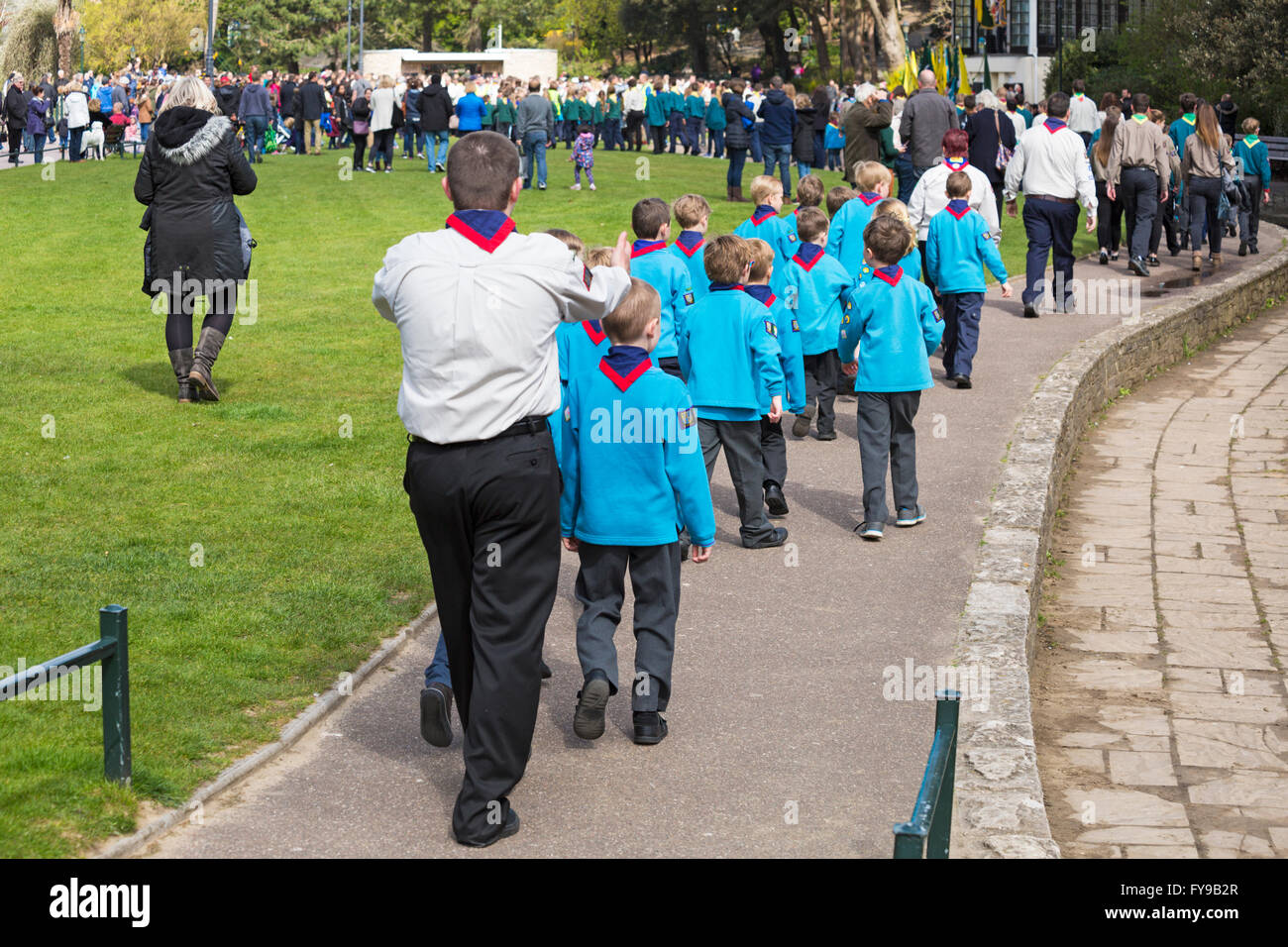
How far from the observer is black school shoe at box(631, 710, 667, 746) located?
203 inches

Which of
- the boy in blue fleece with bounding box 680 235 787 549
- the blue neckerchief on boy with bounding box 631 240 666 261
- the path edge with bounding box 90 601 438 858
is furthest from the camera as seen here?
the blue neckerchief on boy with bounding box 631 240 666 261

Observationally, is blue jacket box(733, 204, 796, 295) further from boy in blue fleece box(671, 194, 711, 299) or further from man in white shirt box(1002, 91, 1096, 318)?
man in white shirt box(1002, 91, 1096, 318)

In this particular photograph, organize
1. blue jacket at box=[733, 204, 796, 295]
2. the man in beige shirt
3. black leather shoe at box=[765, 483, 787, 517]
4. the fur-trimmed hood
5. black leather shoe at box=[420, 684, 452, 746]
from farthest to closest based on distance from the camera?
the man in beige shirt → blue jacket at box=[733, 204, 796, 295] → the fur-trimmed hood → black leather shoe at box=[765, 483, 787, 517] → black leather shoe at box=[420, 684, 452, 746]

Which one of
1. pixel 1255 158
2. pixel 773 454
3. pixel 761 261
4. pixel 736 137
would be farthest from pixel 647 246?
pixel 736 137

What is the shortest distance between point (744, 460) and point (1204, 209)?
43.3 ft

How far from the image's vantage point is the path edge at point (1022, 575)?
449 cm

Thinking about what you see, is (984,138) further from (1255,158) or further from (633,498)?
(633,498)

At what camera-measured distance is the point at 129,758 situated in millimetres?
4488

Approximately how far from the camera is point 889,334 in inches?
313

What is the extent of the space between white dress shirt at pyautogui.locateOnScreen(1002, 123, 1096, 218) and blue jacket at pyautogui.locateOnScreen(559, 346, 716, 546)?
379 inches

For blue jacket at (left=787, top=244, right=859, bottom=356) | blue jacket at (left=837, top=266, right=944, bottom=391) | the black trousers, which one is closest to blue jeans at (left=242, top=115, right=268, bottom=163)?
blue jacket at (left=787, top=244, right=859, bottom=356)

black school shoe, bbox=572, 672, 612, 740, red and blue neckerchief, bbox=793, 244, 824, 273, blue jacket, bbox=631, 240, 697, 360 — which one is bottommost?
black school shoe, bbox=572, 672, 612, 740

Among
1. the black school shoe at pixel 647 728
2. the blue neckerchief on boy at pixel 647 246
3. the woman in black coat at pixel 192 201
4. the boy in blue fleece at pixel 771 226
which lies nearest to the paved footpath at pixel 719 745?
the black school shoe at pixel 647 728
